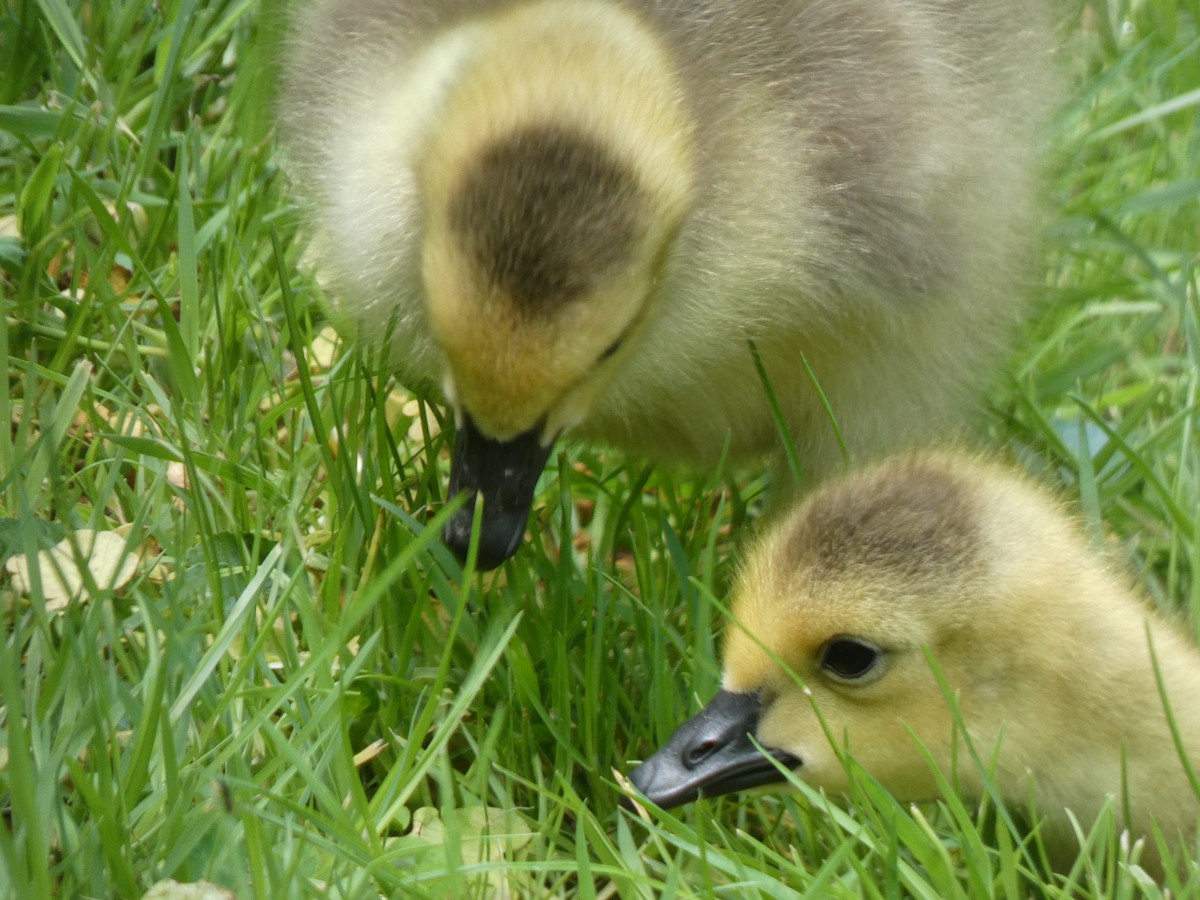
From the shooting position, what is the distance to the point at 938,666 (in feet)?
Result: 5.53

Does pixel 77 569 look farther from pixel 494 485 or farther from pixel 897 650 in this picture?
pixel 897 650

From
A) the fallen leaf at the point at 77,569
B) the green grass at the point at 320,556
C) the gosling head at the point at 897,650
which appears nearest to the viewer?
the green grass at the point at 320,556

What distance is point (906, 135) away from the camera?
1.95 meters

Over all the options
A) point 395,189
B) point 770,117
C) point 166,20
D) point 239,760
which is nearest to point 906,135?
point 770,117

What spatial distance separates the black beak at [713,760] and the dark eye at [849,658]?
0.29 feet

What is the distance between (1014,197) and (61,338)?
4.25ft

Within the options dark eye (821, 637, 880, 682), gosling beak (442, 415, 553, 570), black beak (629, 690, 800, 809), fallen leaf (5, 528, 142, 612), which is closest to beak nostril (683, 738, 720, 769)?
black beak (629, 690, 800, 809)

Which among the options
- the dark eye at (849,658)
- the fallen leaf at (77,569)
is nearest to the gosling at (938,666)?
the dark eye at (849,658)

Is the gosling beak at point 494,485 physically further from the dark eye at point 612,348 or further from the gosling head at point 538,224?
the dark eye at point 612,348

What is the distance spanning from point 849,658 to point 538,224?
1.78 feet

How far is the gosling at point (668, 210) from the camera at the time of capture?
166 centimetres

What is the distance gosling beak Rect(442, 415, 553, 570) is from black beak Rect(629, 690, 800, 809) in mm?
278

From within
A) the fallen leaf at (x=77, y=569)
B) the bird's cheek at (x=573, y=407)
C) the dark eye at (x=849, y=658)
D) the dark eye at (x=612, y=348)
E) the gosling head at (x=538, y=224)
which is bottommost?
the dark eye at (x=849, y=658)

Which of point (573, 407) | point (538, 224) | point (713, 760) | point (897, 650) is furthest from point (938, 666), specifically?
point (538, 224)
